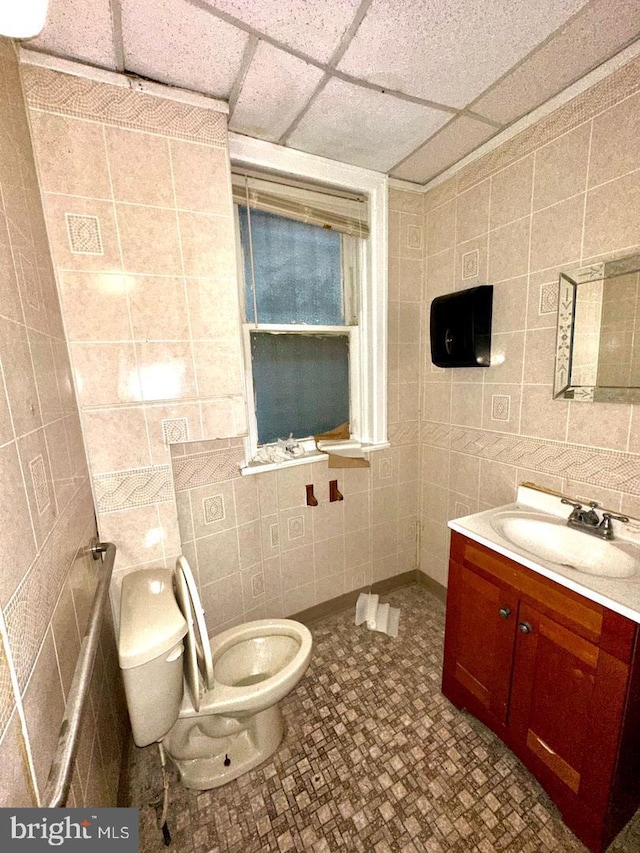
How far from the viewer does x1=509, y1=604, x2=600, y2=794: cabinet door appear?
39.8 inches

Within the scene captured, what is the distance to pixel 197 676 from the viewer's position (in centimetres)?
109

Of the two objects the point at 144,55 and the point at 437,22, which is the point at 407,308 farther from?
the point at 144,55

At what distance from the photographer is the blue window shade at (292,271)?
171 centimetres

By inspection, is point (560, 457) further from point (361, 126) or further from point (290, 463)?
point (361, 126)

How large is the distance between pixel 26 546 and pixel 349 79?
1678 millimetres

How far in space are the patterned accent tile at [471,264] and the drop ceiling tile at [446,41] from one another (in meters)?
0.63

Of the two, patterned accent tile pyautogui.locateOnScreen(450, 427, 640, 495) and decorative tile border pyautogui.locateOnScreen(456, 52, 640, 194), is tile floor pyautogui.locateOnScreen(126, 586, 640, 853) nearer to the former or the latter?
patterned accent tile pyautogui.locateOnScreen(450, 427, 640, 495)

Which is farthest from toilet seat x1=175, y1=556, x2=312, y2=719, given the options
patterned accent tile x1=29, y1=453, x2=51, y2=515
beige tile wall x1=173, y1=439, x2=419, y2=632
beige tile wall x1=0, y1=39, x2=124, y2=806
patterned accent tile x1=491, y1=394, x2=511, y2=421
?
patterned accent tile x1=491, y1=394, x2=511, y2=421

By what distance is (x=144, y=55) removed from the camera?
1069mm

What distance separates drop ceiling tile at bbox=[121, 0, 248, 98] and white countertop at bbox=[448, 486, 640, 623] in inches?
71.4

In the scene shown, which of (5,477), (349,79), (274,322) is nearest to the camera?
(5,477)

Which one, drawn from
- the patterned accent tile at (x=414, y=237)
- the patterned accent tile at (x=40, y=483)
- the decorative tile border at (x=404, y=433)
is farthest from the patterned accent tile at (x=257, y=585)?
the patterned accent tile at (x=414, y=237)

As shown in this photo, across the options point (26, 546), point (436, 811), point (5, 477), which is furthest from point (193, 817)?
point (5, 477)

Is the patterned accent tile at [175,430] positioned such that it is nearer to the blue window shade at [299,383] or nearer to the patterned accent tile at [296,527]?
the blue window shade at [299,383]
